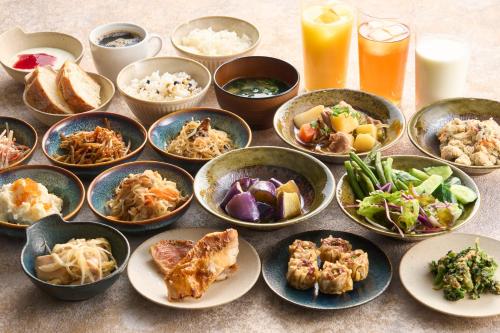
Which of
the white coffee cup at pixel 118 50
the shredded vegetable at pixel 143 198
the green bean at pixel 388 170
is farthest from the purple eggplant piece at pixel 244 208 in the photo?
the white coffee cup at pixel 118 50

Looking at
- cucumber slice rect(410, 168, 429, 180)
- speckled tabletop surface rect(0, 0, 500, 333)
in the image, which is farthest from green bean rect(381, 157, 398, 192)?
speckled tabletop surface rect(0, 0, 500, 333)

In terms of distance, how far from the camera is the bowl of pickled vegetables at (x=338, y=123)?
134 inches

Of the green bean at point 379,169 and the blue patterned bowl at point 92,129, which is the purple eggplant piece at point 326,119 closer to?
the green bean at point 379,169

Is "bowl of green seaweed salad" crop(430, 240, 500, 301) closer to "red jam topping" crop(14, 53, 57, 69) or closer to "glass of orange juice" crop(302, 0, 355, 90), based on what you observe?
"glass of orange juice" crop(302, 0, 355, 90)

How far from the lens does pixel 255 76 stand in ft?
13.1

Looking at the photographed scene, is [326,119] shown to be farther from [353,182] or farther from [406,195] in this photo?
[406,195]

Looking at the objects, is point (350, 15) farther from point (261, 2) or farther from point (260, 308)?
point (260, 308)

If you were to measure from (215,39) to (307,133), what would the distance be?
1.05 metres

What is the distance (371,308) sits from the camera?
270 cm

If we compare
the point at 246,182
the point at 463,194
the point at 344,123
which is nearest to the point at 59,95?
the point at 246,182

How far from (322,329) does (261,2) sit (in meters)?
3.07

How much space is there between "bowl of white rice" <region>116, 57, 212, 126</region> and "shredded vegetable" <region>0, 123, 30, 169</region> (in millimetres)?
576

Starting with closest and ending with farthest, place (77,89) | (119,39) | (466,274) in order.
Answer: (466,274) → (77,89) → (119,39)

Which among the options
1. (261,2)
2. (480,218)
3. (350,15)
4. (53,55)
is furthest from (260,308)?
(261,2)
